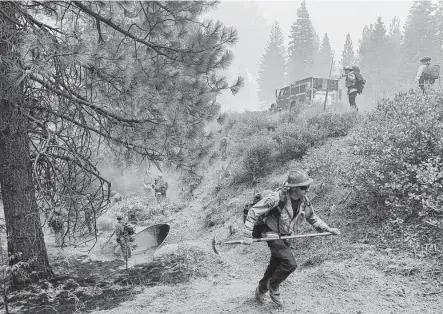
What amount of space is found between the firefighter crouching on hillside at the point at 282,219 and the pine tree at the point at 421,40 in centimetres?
3970

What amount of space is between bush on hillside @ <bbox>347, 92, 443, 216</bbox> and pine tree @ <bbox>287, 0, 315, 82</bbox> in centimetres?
4376

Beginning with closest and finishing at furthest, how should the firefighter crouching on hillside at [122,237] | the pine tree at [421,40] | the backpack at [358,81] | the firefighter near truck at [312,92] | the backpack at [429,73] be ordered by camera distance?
the firefighter crouching on hillside at [122,237] → the backpack at [429,73] → the backpack at [358,81] → the firefighter near truck at [312,92] → the pine tree at [421,40]

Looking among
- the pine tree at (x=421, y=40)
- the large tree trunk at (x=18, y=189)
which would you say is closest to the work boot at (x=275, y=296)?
A: the large tree trunk at (x=18, y=189)

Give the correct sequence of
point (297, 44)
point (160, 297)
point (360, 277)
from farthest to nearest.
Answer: point (297, 44) < point (160, 297) < point (360, 277)

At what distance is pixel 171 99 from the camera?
22.5 ft

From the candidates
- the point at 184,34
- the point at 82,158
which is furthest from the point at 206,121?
the point at 82,158

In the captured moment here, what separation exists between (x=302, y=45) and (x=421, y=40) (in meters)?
15.2

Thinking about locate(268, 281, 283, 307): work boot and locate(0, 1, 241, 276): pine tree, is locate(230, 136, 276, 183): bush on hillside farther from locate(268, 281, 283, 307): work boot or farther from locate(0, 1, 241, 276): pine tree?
locate(268, 281, 283, 307): work boot

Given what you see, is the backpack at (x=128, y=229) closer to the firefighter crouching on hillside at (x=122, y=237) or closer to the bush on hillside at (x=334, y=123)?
the firefighter crouching on hillside at (x=122, y=237)

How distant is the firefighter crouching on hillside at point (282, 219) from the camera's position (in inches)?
154

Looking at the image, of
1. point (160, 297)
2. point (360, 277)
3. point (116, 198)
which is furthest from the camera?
point (116, 198)

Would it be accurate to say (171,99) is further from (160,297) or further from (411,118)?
(411,118)

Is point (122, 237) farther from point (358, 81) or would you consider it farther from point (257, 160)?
point (358, 81)

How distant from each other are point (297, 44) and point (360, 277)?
48615mm
